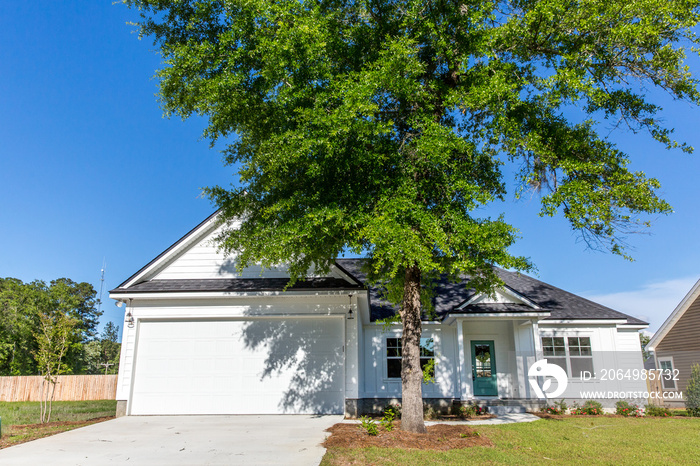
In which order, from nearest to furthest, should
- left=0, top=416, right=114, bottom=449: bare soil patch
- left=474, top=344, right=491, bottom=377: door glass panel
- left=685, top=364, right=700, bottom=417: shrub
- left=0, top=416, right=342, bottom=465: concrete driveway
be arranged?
1. left=0, top=416, right=342, bottom=465: concrete driveway
2. left=0, top=416, right=114, bottom=449: bare soil patch
3. left=685, top=364, right=700, bottom=417: shrub
4. left=474, top=344, right=491, bottom=377: door glass panel

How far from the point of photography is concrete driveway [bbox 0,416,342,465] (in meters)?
6.57

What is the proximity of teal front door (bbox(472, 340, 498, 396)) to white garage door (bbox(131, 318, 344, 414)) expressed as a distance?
5.51 metres

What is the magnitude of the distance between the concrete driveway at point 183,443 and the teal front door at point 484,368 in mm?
6142

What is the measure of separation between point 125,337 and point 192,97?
7359mm

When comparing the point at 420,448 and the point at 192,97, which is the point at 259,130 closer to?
the point at 192,97

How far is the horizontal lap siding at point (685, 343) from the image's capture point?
17359 millimetres

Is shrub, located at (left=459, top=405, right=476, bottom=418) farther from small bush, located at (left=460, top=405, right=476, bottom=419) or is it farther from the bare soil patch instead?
the bare soil patch

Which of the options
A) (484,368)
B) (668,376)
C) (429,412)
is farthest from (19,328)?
(668,376)

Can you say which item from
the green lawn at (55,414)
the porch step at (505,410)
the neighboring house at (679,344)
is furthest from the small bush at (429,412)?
the neighboring house at (679,344)

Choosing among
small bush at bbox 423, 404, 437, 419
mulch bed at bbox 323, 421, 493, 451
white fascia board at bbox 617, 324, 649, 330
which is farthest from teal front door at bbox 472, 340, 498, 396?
mulch bed at bbox 323, 421, 493, 451

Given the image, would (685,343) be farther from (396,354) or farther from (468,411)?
(396,354)

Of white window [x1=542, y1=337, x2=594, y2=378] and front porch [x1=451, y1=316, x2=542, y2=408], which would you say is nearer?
front porch [x1=451, y1=316, x2=542, y2=408]

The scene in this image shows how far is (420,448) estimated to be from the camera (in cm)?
716

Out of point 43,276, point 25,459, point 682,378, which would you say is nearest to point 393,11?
point 25,459
